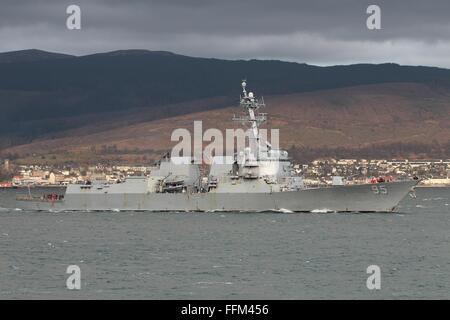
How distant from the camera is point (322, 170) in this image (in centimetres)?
15462

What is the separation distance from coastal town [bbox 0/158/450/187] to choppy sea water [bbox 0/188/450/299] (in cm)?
8270

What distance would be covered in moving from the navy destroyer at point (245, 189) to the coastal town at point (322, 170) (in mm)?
74254

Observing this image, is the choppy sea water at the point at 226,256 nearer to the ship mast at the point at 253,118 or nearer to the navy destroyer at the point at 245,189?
the navy destroyer at the point at 245,189

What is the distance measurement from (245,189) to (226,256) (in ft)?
71.8

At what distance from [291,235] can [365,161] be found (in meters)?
140

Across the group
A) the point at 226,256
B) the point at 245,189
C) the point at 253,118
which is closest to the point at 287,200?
the point at 245,189

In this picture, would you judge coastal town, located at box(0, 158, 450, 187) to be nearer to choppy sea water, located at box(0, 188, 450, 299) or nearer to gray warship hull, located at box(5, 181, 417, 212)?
gray warship hull, located at box(5, 181, 417, 212)

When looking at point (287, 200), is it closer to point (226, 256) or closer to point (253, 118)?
point (253, 118)

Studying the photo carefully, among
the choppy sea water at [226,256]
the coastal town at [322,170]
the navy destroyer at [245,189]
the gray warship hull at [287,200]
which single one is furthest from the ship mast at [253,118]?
the coastal town at [322,170]

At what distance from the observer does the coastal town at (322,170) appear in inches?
6068

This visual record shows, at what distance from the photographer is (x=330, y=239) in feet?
165
